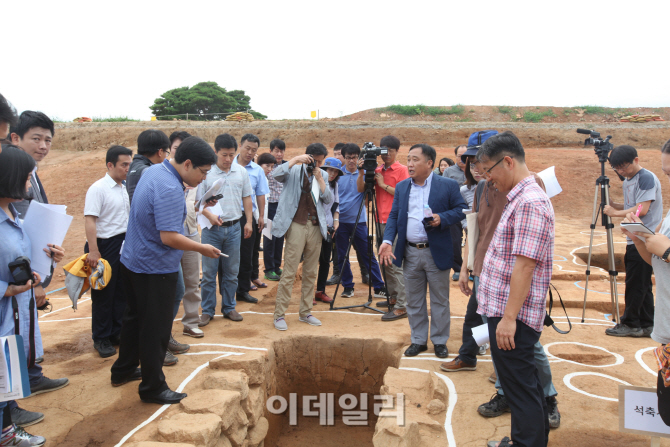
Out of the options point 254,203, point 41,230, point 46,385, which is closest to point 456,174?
point 254,203

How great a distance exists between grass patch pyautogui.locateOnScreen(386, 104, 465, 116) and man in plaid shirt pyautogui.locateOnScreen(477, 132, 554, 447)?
29.3 metres

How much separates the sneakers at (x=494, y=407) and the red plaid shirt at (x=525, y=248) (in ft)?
3.41

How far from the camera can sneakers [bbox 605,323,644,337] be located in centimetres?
440

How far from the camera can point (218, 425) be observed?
112 inches

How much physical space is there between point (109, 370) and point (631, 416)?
12.2 feet

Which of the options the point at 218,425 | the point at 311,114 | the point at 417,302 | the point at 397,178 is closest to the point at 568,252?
the point at 397,178

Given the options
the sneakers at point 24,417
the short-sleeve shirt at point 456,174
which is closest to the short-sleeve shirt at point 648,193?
the short-sleeve shirt at point 456,174

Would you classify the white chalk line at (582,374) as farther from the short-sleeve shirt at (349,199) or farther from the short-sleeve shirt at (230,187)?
the short-sleeve shirt at (230,187)

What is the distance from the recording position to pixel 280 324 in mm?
4559

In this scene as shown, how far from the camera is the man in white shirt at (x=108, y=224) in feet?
12.8

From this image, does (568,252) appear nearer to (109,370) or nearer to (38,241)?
(109,370)

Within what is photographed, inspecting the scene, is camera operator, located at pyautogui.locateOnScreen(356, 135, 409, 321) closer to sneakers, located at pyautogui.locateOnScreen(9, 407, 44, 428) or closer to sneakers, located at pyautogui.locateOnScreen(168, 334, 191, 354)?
sneakers, located at pyautogui.locateOnScreen(168, 334, 191, 354)

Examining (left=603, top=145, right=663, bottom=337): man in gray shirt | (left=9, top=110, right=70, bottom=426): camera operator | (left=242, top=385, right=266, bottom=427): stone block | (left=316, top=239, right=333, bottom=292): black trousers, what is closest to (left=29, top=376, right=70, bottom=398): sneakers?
(left=9, top=110, right=70, bottom=426): camera operator

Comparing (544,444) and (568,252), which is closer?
(544,444)
